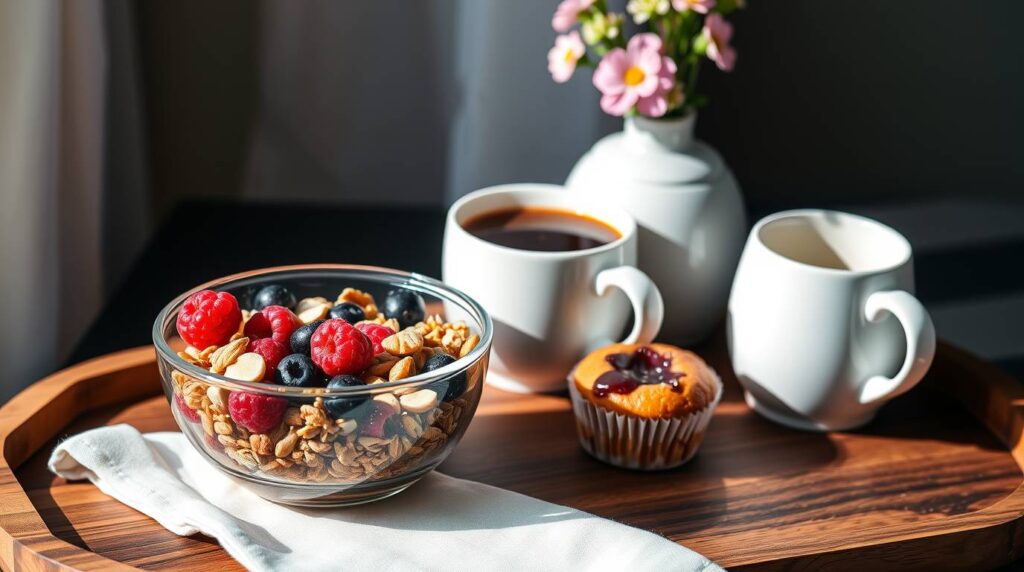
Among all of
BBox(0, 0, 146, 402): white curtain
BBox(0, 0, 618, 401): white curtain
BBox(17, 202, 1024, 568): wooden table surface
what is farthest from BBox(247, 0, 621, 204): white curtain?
BBox(17, 202, 1024, 568): wooden table surface

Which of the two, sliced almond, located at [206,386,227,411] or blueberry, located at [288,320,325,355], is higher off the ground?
blueberry, located at [288,320,325,355]

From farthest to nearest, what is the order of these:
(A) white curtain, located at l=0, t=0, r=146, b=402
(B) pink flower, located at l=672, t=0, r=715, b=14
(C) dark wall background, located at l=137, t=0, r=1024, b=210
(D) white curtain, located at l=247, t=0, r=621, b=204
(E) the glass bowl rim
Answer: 1. (C) dark wall background, located at l=137, t=0, r=1024, b=210
2. (D) white curtain, located at l=247, t=0, r=621, b=204
3. (A) white curtain, located at l=0, t=0, r=146, b=402
4. (B) pink flower, located at l=672, t=0, r=715, b=14
5. (E) the glass bowl rim

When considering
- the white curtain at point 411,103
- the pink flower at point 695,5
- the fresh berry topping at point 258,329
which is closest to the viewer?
the fresh berry topping at point 258,329

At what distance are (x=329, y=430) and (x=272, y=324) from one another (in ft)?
0.40

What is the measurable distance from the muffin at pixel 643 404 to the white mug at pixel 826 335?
0.18 feet

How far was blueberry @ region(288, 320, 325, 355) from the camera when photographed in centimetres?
73

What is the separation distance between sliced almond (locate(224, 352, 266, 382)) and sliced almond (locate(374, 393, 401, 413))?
8 cm

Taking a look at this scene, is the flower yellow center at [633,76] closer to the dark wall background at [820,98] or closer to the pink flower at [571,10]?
the pink flower at [571,10]

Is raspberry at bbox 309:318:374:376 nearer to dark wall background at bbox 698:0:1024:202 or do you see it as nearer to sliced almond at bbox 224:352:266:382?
sliced almond at bbox 224:352:266:382

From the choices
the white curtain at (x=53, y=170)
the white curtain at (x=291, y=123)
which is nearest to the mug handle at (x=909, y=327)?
the white curtain at (x=291, y=123)

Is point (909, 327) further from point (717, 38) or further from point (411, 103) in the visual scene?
point (411, 103)

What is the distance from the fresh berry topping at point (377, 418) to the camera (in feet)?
2.25

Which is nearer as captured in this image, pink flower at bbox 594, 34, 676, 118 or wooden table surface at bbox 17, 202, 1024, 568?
wooden table surface at bbox 17, 202, 1024, 568

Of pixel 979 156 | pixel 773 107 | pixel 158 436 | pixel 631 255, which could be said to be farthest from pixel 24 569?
pixel 979 156
